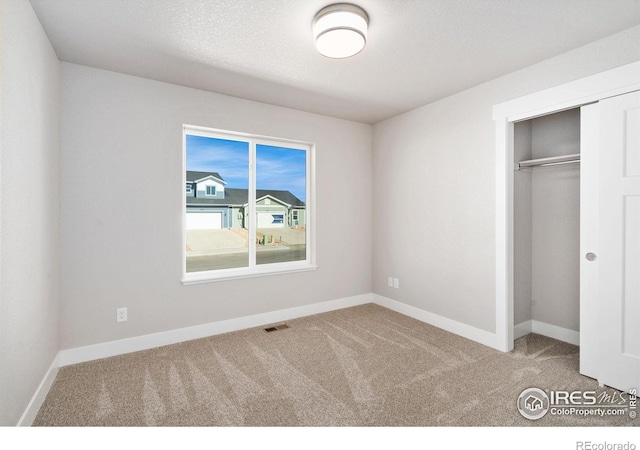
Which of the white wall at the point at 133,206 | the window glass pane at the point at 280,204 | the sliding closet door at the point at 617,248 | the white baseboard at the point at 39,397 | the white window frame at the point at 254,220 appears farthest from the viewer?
the window glass pane at the point at 280,204

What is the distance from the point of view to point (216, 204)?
3.58 meters

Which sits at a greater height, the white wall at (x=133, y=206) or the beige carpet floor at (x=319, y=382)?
the white wall at (x=133, y=206)

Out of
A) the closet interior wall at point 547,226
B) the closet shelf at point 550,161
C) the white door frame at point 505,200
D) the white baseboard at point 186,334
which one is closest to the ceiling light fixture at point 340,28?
the white door frame at point 505,200

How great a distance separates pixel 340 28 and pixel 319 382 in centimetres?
245

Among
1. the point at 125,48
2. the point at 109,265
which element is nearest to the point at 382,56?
the point at 125,48

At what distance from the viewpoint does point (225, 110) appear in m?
3.41

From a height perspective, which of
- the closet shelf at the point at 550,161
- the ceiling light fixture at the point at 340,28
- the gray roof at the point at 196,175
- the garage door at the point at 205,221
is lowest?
the garage door at the point at 205,221

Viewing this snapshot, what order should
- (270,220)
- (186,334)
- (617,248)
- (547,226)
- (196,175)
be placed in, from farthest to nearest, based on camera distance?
(270,220), (196,175), (547,226), (186,334), (617,248)

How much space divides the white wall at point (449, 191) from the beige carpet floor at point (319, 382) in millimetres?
578

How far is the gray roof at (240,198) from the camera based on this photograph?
351 centimetres

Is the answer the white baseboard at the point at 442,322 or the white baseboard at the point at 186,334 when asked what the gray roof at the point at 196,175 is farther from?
the white baseboard at the point at 442,322

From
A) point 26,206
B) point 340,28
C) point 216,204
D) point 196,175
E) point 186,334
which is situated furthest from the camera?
point 216,204

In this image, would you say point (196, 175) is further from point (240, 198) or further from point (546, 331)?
point (546, 331)

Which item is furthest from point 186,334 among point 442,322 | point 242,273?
point 442,322
